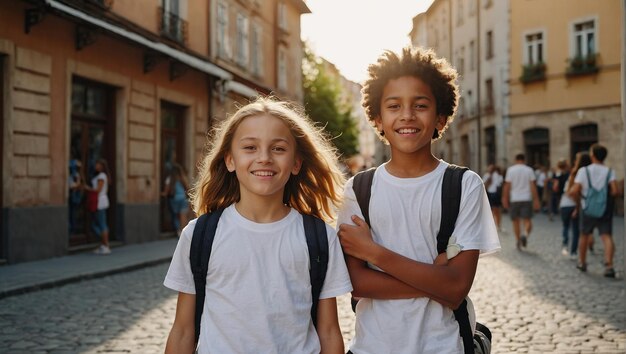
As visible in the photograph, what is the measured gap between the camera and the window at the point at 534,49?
105ft

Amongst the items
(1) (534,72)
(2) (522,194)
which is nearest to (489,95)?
(1) (534,72)

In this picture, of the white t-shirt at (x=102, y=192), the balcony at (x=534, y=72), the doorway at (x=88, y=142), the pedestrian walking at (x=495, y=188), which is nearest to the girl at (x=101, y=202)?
the white t-shirt at (x=102, y=192)

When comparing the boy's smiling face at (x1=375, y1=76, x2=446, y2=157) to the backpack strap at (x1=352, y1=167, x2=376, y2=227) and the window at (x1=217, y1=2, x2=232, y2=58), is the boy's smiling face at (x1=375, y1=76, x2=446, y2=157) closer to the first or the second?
the backpack strap at (x1=352, y1=167, x2=376, y2=227)

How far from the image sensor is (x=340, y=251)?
8.49 feet

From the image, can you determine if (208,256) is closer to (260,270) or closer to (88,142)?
(260,270)

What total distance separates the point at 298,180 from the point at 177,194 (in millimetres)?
14770

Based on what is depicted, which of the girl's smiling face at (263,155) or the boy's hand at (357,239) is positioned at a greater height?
the girl's smiling face at (263,155)

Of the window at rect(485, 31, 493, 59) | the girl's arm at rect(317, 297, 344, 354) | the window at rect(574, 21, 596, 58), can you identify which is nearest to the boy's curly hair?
the girl's arm at rect(317, 297, 344, 354)

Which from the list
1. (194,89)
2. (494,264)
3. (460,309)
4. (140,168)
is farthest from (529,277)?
(194,89)

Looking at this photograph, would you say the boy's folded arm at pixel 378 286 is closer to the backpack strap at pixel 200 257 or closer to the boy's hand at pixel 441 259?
the boy's hand at pixel 441 259

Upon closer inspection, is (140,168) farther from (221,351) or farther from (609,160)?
(609,160)

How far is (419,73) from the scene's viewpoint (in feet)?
8.80

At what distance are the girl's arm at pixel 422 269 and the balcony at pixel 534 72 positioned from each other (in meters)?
30.3

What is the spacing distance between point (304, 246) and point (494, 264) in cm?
997
